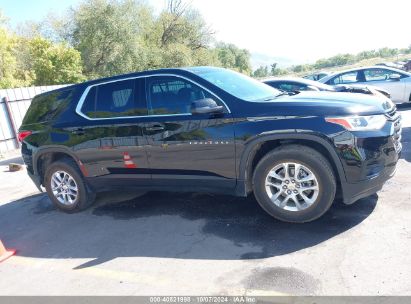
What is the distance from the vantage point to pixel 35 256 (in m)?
4.31

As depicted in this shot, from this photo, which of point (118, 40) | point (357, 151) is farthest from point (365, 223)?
point (118, 40)

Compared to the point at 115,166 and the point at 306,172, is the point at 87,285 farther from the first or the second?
the point at 306,172

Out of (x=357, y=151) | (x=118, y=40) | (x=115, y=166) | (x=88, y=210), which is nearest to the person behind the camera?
(x=357, y=151)

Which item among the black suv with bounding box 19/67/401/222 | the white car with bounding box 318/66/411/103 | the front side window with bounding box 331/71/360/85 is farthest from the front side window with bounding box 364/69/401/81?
the black suv with bounding box 19/67/401/222

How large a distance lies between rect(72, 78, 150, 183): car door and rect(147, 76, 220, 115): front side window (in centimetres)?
13

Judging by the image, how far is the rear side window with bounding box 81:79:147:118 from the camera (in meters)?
4.80

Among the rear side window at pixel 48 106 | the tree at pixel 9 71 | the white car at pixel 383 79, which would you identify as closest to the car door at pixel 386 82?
the white car at pixel 383 79

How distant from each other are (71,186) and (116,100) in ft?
5.02

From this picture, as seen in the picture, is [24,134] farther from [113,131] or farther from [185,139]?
[185,139]

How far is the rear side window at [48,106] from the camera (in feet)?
18.1

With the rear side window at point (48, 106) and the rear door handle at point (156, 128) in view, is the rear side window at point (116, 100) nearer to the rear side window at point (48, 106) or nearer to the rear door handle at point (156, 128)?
the rear door handle at point (156, 128)

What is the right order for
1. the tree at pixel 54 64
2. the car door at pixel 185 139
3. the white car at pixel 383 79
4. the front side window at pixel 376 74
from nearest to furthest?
the car door at pixel 185 139 < the white car at pixel 383 79 < the front side window at pixel 376 74 < the tree at pixel 54 64

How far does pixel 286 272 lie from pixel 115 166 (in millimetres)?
2753

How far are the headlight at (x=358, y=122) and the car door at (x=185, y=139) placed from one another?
111cm
